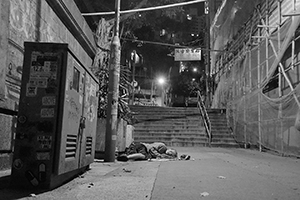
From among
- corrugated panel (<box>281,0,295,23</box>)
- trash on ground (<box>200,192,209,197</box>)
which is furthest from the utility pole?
corrugated panel (<box>281,0,295,23</box>)

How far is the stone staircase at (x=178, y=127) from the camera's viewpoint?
13.3 metres

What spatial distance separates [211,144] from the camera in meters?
12.9

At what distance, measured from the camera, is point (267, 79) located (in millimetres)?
9734

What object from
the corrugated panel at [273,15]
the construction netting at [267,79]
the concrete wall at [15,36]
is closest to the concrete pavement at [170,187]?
the concrete wall at [15,36]

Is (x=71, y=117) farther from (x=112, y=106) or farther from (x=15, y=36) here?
(x=112, y=106)

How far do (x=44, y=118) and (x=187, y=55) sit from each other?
15550 mm

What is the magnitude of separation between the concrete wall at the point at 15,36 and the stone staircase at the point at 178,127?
25.7ft

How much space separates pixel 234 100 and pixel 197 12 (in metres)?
29.0

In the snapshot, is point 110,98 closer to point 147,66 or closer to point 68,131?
point 68,131

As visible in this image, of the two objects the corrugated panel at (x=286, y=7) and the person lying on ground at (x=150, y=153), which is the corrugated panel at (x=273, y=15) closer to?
the corrugated panel at (x=286, y=7)

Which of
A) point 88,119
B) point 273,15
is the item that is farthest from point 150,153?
point 273,15

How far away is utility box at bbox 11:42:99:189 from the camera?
3232 mm

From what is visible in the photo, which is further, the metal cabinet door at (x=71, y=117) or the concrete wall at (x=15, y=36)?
the concrete wall at (x=15, y=36)

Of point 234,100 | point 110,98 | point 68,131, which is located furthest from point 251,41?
point 68,131
